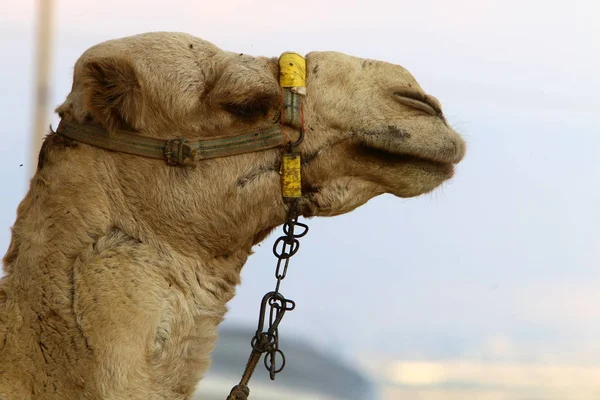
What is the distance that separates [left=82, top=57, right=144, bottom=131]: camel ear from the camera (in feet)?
12.7

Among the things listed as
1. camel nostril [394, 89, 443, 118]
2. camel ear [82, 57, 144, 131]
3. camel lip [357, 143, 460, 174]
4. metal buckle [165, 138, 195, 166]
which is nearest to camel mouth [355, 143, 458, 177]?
camel lip [357, 143, 460, 174]

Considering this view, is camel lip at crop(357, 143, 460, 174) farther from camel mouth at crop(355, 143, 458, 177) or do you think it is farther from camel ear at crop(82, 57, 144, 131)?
camel ear at crop(82, 57, 144, 131)

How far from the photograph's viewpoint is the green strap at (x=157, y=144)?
3934 mm

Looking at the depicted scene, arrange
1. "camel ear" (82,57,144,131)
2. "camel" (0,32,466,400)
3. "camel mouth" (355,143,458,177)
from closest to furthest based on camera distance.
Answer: "camel" (0,32,466,400) < "camel ear" (82,57,144,131) < "camel mouth" (355,143,458,177)

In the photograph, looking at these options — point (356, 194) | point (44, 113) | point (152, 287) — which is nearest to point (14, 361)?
point (152, 287)

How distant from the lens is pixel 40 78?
25.4 ft

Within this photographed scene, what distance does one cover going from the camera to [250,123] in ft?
13.3

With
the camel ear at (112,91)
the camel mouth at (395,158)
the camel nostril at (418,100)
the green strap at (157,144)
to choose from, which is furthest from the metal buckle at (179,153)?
the camel nostril at (418,100)

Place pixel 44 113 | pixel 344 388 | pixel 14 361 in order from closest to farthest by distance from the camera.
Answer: pixel 14 361 → pixel 44 113 → pixel 344 388

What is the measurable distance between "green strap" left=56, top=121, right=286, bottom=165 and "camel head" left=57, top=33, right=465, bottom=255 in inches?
1.0

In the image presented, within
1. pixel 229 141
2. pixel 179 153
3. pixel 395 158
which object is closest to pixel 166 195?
pixel 179 153

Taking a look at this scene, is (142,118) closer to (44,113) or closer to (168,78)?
(168,78)

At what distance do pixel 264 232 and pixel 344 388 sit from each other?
15.1 feet

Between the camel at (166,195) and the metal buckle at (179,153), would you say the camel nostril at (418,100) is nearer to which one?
the camel at (166,195)
